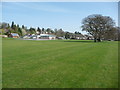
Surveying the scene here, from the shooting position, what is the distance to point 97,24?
57.9m

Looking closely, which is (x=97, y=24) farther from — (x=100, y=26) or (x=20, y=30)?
(x=20, y=30)

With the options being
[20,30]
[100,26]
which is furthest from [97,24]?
[20,30]

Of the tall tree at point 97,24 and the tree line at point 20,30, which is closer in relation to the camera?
the tall tree at point 97,24

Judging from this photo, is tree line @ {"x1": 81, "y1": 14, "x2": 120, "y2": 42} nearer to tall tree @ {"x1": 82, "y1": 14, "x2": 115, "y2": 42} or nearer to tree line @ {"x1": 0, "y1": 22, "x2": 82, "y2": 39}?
tall tree @ {"x1": 82, "y1": 14, "x2": 115, "y2": 42}

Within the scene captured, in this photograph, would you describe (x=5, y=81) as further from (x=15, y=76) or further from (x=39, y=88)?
(x=39, y=88)

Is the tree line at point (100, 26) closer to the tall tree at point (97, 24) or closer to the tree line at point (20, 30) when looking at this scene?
the tall tree at point (97, 24)

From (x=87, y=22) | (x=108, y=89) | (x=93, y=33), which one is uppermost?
(x=87, y=22)

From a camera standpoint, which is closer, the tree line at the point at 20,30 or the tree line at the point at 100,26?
Answer: the tree line at the point at 100,26

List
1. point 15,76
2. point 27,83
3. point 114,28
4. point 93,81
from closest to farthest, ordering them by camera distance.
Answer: point 27,83
point 93,81
point 15,76
point 114,28

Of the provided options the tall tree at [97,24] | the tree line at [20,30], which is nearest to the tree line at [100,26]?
the tall tree at [97,24]

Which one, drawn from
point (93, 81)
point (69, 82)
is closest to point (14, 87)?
point (69, 82)

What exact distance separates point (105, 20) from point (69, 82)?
54.6 metres

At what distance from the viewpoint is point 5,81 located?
17.1 ft

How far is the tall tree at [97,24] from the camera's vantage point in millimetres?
56906
